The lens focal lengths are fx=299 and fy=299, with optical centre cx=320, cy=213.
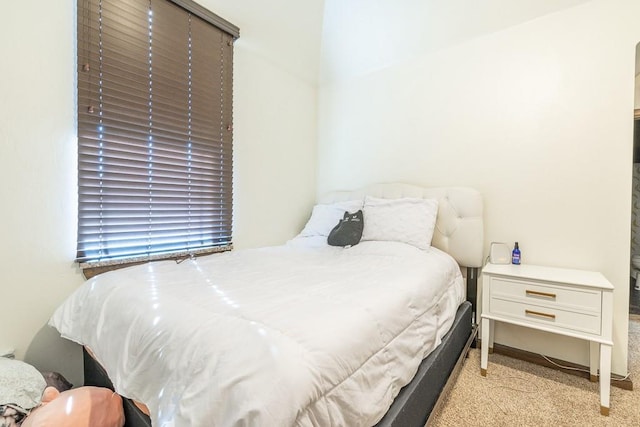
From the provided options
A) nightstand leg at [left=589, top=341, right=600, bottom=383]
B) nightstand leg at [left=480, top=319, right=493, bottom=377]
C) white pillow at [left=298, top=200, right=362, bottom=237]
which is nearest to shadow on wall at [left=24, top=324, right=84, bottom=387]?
white pillow at [left=298, top=200, right=362, bottom=237]

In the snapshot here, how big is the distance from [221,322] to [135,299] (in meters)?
0.50

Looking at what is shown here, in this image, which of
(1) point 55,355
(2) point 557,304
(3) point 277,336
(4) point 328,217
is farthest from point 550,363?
(1) point 55,355

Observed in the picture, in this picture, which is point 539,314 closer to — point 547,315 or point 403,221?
point 547,315

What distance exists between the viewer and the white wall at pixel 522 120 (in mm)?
1796

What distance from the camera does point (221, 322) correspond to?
866 millimetres

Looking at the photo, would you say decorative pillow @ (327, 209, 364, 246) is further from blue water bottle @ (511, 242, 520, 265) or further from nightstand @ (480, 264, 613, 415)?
blue water bottle @ (511, 242, 520, 265)

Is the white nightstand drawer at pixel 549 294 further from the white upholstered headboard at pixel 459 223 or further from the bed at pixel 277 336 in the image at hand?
the white upholstered headboard at pixel 459 223

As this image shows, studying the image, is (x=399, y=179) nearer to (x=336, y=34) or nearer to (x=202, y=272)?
(x=336, y=34)

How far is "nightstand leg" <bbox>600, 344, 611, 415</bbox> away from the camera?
59.4 inches

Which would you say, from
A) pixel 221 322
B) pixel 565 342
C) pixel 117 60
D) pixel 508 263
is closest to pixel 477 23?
pixel 508 263

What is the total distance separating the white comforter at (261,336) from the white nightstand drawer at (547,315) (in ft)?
1.31

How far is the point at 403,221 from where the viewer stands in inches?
86.0

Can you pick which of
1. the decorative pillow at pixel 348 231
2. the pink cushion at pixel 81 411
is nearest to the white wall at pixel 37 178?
the pink cushion at pixel 81 411

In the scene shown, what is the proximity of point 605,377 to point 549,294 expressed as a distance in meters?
0.45
